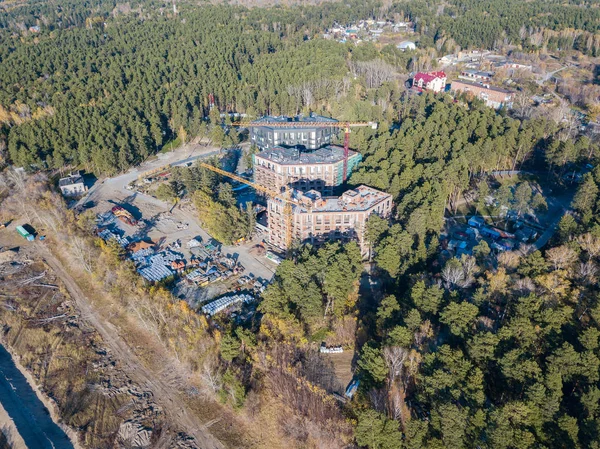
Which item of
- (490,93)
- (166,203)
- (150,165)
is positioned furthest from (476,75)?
(166,203)

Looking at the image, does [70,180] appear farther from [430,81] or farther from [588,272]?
[430,81]

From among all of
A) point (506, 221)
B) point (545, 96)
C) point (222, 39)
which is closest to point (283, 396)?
point (506, 221)

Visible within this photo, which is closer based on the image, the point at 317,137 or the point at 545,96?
the point at 317,137

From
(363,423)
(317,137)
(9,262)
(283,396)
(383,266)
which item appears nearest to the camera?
(363,423)

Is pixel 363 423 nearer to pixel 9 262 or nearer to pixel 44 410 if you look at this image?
pixel 44 410

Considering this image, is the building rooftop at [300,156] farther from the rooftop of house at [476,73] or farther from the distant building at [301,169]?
the rooftop of house at [476,73]

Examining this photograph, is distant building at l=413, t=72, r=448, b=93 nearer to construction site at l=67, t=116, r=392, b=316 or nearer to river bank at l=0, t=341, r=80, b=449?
construction site at l=67, t=116, r=392, b=316

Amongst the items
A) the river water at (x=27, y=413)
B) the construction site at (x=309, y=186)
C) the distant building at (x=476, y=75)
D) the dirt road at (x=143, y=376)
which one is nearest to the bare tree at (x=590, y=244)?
the construction site at (x=309, y=186)
